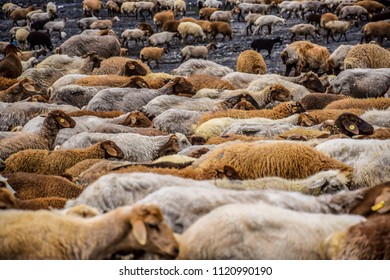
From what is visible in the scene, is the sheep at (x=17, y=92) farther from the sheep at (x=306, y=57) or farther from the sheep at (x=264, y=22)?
the sheep at (x=264, y=22)

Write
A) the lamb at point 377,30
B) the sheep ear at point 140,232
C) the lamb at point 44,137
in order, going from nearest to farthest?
1. the sheep ear at point 140,232
2. the lamb at point 44,137
3. the lamb at point 377,30

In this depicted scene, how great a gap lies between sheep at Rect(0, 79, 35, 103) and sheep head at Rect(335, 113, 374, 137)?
6809 mm

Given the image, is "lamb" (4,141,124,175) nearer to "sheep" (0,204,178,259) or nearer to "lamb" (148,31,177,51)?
"sheep" (0,204,178,259)

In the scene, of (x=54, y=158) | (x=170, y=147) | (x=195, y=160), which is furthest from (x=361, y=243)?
(x=170, y=147)

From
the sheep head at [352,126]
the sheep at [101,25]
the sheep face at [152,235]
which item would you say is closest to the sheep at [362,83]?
the sheep head at [352,126]

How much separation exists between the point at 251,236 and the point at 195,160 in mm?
3031

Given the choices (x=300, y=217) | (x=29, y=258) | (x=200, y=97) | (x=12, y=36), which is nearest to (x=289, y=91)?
(x=200, y=97)

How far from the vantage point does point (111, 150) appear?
8.30m

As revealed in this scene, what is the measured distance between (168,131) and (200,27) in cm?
1452

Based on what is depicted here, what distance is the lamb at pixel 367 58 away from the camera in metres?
15.2

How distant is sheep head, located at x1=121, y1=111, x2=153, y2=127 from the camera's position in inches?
412

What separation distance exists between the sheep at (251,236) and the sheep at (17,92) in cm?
917
